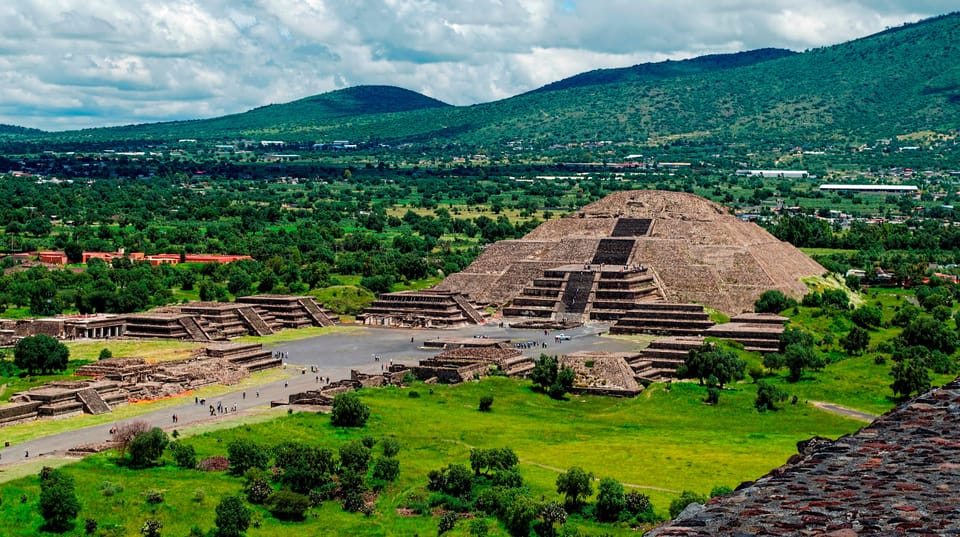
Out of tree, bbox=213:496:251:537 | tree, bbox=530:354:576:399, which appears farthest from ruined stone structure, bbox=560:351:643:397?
tree, bbox=213:496:251:537

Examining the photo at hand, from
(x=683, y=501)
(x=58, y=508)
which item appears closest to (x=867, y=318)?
(x=683, y=501)

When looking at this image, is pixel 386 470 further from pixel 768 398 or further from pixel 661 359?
pixel 661 359

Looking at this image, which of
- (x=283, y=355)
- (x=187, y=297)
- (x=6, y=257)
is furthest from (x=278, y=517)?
(x=6, y=257)

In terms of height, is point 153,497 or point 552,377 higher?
point 552,377

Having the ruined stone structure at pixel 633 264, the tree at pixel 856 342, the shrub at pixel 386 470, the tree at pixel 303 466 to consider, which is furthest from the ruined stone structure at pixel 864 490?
the ruined stone structure at pixel 633 264

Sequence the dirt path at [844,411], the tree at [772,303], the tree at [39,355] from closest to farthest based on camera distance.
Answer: the dirt path at [844,411], the tree at [39,355], the tree at [772,303]

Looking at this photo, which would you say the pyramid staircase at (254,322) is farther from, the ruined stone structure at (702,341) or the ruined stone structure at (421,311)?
the ruined stone structure at (702,341)

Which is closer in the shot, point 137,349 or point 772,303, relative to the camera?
point 137,349
